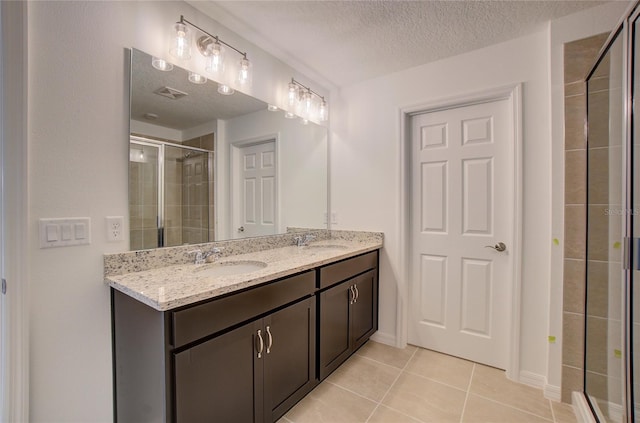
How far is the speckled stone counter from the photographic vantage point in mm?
1062

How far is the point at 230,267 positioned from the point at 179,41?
1251 mm

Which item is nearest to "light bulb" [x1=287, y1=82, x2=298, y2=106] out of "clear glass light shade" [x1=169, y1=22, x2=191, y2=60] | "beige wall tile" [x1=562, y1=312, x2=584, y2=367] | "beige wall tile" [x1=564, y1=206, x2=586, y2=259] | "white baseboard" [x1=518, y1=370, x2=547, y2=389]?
"clear glass light shade" [x1=169, y1=22, x2=191, y2=60]

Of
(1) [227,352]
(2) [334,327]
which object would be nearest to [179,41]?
(1) [227,352]

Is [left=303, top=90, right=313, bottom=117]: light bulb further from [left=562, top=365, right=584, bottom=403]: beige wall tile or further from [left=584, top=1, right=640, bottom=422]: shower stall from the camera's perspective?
[left=562, top=365, right=584, bottom=403]: beige wall tile

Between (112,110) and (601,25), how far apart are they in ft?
8.67

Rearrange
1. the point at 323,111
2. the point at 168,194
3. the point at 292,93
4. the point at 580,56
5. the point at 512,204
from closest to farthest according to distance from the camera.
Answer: the point at 168,194 → the point at 580,56 → the point at 512,204 → the point at 292,93 → the point at 323,111

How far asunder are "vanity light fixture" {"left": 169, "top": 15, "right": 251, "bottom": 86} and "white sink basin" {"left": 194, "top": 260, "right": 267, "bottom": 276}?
1125mm

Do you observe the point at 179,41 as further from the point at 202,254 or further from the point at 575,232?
the point at 575,232

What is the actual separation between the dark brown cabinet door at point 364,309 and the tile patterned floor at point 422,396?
0.19 meters

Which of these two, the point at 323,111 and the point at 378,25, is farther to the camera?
the point at 323,111

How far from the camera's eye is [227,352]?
3.89 ft

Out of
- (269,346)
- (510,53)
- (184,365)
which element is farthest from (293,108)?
(184,365)

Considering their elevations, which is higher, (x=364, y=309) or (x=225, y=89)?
(x=225, y=89)

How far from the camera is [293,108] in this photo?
7.46 feet
